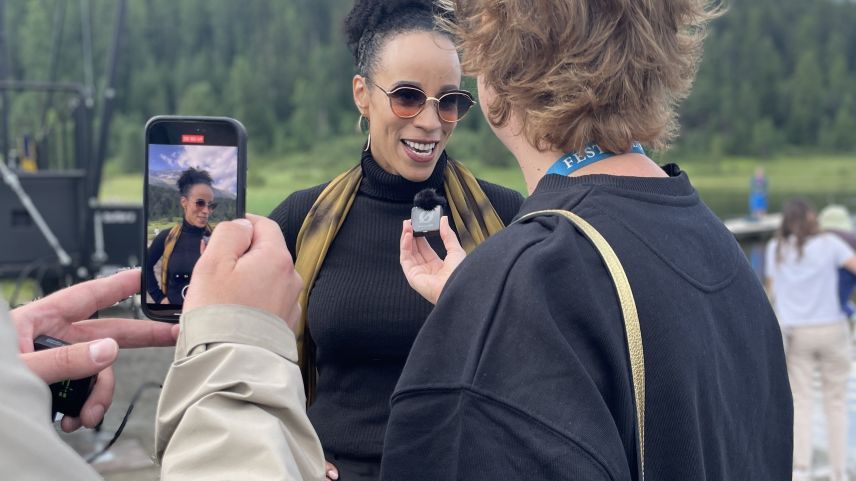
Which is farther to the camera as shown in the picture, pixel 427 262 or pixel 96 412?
pixel 427 262

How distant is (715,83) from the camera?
61.0 m

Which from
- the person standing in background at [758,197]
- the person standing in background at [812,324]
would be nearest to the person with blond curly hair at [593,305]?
the person standing in background at [812,324]

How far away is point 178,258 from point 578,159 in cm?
58

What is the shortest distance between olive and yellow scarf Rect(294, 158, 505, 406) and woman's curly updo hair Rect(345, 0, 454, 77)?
31cm

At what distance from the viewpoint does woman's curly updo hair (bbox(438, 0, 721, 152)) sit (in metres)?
1.08

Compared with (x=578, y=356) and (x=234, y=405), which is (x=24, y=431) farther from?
(x=578, y=356)

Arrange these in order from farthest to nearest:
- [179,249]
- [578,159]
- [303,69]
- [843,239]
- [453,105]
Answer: [303,69], [843,239], [453,105], [179,249], [578,159]

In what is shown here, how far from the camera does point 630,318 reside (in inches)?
37.9

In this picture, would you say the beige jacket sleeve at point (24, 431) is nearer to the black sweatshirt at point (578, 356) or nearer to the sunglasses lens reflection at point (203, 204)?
the black sweatshirt at point (578, 356)

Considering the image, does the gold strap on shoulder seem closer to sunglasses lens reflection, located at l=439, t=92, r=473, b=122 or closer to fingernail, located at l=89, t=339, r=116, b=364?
fingernail, located at l=89, t=339, r=116, b=364

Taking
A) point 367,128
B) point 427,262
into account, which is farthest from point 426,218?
point 367,128

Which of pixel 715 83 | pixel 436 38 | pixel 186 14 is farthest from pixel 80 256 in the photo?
pixel 715 83

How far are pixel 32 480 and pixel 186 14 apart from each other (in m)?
43.6

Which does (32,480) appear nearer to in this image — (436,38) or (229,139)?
(229,139)
